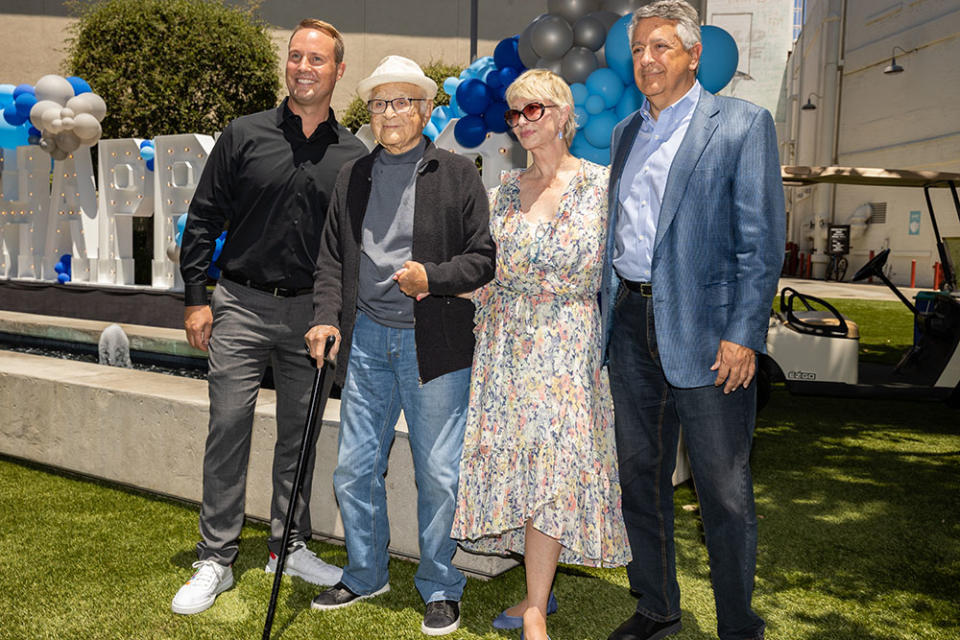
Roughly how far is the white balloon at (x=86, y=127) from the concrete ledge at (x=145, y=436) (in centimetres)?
497

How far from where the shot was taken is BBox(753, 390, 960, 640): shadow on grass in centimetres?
358

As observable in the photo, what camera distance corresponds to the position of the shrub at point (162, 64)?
1880 centimetres

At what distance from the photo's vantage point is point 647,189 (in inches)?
113

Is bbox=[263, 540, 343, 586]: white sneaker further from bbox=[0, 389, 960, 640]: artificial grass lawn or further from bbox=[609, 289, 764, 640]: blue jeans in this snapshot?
bbox=[609, 289, 764, 640]: blue jeans

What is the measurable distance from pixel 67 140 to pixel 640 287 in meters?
9.29

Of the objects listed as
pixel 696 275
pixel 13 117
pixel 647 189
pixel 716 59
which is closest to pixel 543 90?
pixel 647 189

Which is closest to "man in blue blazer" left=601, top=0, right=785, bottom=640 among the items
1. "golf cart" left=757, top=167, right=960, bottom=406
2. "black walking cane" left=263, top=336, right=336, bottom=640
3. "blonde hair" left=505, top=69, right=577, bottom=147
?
"blonde hair" left=505, top=69, right=577, bottom=147

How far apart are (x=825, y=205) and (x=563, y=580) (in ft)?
103

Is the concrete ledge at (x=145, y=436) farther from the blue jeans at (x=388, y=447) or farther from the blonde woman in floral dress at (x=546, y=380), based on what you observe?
the blonde woman in floral dress at (x=546, y=380)

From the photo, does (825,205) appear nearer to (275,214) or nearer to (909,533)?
(909,533)

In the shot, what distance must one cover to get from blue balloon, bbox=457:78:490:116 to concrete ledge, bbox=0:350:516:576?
14.6 ft

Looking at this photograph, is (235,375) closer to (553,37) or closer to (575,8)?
(553,37)

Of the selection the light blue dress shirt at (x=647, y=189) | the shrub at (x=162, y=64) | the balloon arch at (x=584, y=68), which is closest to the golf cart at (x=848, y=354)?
the balloon arch at (x=584, y=68)

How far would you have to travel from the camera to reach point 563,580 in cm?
380
